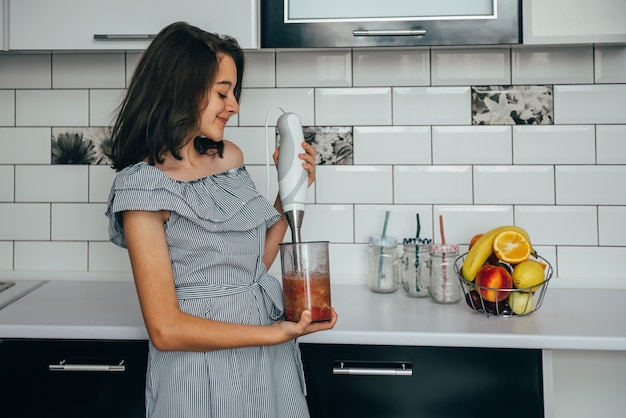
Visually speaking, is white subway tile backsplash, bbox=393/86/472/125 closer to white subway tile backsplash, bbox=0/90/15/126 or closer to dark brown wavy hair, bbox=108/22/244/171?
dark brown wavy hair, bbox=108/22/244/171

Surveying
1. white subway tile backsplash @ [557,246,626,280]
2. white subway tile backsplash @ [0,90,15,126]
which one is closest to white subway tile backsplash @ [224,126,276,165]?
white subway tile backsplash @ [0,90,15,126]

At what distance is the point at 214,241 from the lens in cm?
110

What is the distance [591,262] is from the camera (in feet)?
5.59

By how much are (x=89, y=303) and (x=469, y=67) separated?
4.09 feet

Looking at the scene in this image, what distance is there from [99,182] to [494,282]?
1.20 m

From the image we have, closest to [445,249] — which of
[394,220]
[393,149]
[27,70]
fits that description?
[394,220]

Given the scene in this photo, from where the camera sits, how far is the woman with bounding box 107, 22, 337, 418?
1.01 meters

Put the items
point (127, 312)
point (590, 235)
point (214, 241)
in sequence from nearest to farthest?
1. point (214, 241)
2. point (127, 312)
3. point (590, 235)

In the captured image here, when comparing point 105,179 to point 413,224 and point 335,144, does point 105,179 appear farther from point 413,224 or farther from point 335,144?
point 413,224

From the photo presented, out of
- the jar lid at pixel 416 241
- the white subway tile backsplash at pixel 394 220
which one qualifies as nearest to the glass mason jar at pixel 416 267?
the jar lid at pixel 416 241

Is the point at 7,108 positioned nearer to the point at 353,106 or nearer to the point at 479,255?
the point at 353,106

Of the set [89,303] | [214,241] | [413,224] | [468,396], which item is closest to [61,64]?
[89,303]

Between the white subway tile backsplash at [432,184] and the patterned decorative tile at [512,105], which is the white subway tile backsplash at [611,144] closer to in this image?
the patterned decorative tile at [512,105]

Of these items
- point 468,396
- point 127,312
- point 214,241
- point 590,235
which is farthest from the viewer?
point 590,235
